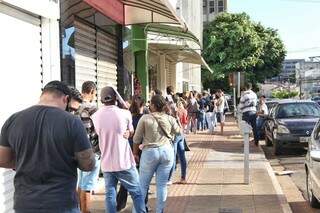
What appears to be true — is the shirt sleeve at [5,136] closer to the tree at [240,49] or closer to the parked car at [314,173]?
the parked car at [314,173]

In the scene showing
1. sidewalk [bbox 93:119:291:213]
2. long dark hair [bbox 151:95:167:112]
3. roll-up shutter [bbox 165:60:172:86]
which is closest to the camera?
long dark hair [bbox 151:95:167:112]

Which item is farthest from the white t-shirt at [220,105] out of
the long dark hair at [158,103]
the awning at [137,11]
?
the long dark hair at [158,103]

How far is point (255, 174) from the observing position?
464 inches

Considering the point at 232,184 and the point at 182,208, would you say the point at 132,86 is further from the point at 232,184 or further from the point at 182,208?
the point at 182,208

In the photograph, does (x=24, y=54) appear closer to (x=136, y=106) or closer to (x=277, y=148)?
(x=136, y=106)

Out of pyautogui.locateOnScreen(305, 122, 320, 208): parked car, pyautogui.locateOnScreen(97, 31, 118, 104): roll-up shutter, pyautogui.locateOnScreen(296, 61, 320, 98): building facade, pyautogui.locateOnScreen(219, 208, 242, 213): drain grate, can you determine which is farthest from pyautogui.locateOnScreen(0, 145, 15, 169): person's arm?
pyautogui.locateOnScreen(296, 61, 320, 98): building facade

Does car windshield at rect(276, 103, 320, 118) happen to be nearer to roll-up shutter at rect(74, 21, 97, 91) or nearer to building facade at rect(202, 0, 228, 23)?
roll-up shutter at rect(74, 21, 97, 91)

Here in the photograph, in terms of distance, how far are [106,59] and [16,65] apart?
672cm

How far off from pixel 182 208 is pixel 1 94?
3285 millimetres

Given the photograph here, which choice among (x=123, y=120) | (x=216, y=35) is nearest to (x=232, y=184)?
(x=123, y=120)

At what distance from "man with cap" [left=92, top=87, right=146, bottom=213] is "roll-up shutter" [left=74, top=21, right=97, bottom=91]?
394 centimetres

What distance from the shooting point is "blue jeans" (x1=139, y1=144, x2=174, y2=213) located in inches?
279

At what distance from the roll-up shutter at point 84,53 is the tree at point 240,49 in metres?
43.5

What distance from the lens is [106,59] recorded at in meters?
13.7
